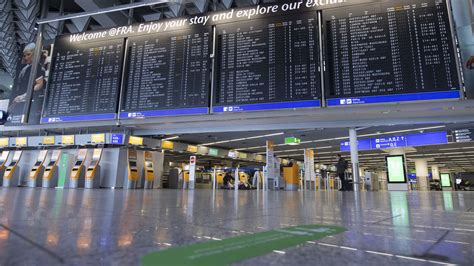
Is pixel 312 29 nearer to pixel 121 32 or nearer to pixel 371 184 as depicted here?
pixel 121 32

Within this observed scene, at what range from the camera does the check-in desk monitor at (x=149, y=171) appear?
13.0m

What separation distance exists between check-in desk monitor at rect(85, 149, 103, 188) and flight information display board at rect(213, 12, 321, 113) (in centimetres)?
664

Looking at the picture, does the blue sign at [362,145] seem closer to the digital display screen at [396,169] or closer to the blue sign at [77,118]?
the digital display screen at [396,169]

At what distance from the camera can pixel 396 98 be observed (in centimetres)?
652

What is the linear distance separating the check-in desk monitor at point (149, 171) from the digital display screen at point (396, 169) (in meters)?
10.5

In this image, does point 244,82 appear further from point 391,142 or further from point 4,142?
point 4,142

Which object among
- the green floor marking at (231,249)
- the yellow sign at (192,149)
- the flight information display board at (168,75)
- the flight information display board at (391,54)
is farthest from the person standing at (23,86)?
the green floor marking at (231,249)

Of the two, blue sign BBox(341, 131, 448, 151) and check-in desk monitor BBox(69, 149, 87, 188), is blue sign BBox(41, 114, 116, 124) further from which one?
blue sign BBox(341, 131, 448, 151)

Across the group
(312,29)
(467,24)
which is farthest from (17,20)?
(467,24)

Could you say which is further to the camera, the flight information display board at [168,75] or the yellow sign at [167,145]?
the yellow sign at [167,145]

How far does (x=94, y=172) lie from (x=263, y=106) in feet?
25.7

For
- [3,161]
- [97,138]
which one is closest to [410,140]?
[97,138]

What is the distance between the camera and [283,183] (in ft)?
53.6

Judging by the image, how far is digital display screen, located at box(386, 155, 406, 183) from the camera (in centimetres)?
1280
